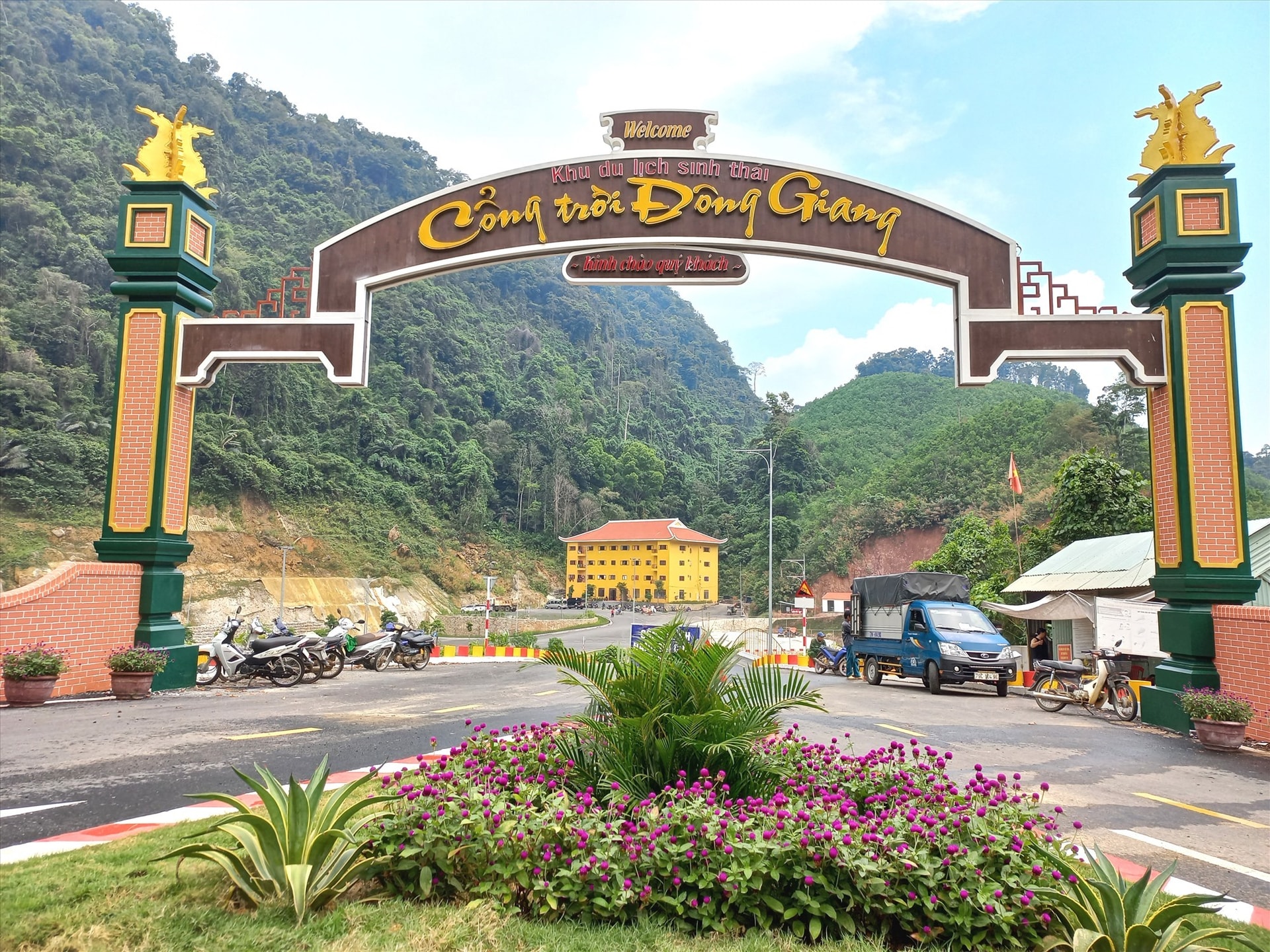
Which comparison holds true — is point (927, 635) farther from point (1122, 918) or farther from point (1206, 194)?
point (1122, 918)

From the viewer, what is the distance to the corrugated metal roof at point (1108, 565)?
57.1ft

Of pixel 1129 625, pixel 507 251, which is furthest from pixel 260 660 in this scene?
pixel 1129 625

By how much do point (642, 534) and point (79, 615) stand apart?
69813mm

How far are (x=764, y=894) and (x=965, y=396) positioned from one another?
3463 inches

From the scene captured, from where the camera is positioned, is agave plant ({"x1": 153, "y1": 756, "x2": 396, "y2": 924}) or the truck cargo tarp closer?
agave plant ({"x1": 153, "y1": 756, "x2": 396, "y2": 924})

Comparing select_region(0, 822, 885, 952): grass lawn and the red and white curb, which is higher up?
select_region(0, 822, 885, 952): grass lawn

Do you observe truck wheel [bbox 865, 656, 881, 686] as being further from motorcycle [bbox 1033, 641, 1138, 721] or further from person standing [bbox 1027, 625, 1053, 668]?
person standing [bbox 1027, 625, 1053, 668]

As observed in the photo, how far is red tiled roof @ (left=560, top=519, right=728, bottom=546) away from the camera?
7794cm

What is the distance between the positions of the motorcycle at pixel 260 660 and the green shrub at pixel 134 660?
2345 mm

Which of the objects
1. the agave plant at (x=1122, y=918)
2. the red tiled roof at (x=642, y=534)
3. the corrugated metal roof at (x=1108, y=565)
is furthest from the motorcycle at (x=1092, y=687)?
the red tiled roof at (x=642, y=534)

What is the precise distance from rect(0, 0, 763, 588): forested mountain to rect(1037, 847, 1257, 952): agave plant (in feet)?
161

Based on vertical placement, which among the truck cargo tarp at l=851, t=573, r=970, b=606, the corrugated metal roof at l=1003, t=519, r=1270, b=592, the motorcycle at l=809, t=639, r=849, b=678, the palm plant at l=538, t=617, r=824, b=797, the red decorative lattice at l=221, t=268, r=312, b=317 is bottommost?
the motorcycle at l=809, t=639, r=849, b=678

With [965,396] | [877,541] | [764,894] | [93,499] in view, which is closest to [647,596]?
[877,541]

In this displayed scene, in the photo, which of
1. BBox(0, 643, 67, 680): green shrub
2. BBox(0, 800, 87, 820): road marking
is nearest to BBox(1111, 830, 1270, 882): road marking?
BBox(0, 800, 87, 820): road marking
